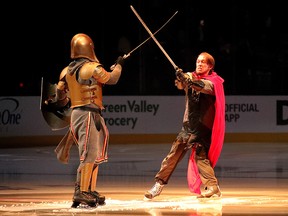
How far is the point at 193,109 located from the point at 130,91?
14088mm

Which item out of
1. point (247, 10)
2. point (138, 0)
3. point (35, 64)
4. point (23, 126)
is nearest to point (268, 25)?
point (247, 10)

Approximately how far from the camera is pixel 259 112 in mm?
25609

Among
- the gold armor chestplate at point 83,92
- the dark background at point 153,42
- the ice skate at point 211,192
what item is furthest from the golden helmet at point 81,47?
the dark background at point 153,42

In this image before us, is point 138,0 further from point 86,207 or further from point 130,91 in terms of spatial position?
point 86,207

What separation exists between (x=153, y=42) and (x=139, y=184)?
12.7 metres

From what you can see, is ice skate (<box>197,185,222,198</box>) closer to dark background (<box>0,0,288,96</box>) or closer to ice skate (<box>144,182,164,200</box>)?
ice skate (<box>144,182,164,200</box>)

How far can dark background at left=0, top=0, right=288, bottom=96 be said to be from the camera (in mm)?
27688

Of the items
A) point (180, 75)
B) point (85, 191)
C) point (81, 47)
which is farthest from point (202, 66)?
point (85, 191)

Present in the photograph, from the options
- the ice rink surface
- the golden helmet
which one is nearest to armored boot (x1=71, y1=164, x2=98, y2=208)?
the ice rink surface

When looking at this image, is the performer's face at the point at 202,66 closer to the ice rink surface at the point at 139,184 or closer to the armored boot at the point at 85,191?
the ice rink surface at the point at 139,184

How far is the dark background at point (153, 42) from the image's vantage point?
2769 cm

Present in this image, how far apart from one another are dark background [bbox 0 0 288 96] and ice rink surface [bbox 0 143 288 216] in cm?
439

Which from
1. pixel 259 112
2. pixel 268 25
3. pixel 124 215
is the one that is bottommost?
pixel 124 215

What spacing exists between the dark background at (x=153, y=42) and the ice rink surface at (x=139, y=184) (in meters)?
4.39
